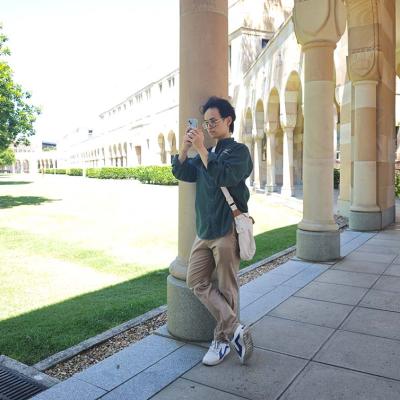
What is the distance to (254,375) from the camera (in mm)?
2926

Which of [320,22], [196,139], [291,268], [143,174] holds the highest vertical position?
[320,22]

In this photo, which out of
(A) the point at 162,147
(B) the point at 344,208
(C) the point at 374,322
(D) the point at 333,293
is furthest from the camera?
(A) the point at 162,147

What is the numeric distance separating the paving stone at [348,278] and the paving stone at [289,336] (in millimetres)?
1614

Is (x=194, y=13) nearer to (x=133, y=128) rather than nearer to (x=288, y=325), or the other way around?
(x=288, y=325)

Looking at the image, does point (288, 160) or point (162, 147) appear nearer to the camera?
point (288, 160)

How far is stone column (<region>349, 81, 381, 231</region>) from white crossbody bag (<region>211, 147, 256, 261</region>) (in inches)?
274

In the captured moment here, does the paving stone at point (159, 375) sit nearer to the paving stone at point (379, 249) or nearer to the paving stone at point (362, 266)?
the paving stone at point (362, 266)

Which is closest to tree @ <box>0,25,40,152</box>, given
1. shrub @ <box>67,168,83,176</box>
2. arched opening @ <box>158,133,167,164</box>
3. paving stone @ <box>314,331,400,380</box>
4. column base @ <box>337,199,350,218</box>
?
column base @ <box>337,199,350,218</box>

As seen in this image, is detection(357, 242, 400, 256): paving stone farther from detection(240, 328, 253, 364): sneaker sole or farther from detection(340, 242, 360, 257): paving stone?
detection(240, 328, 253, 364): sneaker sole

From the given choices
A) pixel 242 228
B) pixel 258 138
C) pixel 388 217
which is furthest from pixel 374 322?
pixel 258 138

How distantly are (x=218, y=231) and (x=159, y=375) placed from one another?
1.09m

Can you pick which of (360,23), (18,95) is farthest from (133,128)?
(360,23)

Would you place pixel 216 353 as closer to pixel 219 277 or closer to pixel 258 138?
pixel 219 277

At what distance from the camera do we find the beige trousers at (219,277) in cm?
303
